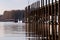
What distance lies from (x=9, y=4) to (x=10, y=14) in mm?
679

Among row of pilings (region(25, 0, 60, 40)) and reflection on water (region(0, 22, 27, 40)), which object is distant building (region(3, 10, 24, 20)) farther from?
row of pilings (region(25, 0, 60, 40))

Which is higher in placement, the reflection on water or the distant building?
the distant building

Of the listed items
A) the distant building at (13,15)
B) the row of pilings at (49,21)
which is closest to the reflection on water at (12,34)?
the row of pilings at (49,21)

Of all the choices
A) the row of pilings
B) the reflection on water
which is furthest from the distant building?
the row of pilings

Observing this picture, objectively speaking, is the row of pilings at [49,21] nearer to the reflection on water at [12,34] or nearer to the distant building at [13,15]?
the reflection on water at [12,34]

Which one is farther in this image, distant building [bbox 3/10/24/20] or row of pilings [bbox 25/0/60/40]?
distant building [bbox 3/10/24/20]

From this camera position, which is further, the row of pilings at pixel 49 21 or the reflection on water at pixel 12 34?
the reflection on water at pixel 12 34

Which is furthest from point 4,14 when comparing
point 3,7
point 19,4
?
point 19,4

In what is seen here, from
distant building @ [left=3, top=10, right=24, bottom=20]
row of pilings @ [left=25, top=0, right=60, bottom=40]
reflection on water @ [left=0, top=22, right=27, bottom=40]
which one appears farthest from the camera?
distant building @ [left=3, top=10, right=24, bottom=20]

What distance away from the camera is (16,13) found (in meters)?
12.9

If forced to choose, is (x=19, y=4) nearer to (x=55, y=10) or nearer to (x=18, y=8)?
(x=18, y=8)

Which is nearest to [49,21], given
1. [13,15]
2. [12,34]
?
[12,34]

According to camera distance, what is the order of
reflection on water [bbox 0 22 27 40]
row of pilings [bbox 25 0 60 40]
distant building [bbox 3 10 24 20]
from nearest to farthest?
row of pilings [bbox 25 0 60 40] → reflection on water [bbox 0 22 27 40] → distant building [bbox 3 10 24 20]

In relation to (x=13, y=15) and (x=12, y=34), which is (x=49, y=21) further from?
(x=13, y=15)
